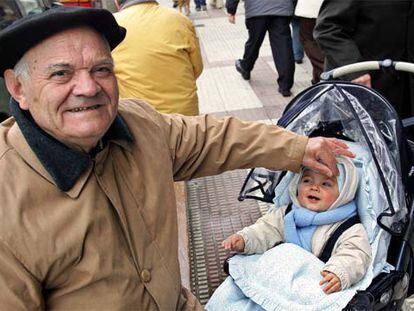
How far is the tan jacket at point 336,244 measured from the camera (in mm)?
1948

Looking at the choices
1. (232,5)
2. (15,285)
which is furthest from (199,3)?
(15,285)

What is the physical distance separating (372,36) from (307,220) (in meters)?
1.24

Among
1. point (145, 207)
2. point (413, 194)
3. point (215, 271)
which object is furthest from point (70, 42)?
point (215, 271)

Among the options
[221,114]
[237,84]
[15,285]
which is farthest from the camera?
[237,84]

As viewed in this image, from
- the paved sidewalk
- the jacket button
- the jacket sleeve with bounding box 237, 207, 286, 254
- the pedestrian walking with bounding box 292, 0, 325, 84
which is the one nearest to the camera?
the jacket button

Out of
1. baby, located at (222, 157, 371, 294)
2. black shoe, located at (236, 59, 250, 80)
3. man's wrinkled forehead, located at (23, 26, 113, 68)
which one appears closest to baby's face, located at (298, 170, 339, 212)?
baby, located at (222, 157, 371, 294)

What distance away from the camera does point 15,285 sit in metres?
1.30

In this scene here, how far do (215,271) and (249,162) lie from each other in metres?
1.15

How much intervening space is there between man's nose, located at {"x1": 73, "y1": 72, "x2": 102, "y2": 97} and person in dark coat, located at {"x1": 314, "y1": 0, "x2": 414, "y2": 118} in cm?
166

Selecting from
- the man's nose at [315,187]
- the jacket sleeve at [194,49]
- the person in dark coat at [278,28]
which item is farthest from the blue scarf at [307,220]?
the person in dark coat at [278,28]

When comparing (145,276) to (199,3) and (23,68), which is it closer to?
(23,68)

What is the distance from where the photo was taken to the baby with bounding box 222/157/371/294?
2.16 meters

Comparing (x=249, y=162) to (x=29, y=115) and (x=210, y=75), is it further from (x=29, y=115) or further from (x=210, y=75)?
(x=210, y=75)

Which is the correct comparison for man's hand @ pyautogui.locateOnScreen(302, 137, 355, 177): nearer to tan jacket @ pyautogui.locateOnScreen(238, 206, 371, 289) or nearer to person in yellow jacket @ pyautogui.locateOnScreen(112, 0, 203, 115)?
tan jacket @ pyautogui.locateOnScreen(238, 206, 371, 289)
